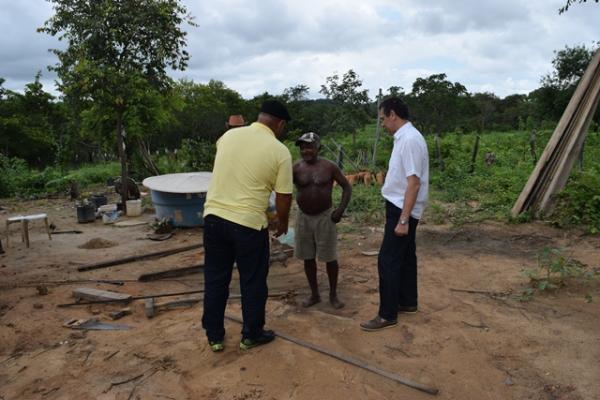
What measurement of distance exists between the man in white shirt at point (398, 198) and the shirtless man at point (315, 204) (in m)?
0.59

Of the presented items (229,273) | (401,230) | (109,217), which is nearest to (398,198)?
(401,230)

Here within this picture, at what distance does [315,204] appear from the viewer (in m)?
4.21

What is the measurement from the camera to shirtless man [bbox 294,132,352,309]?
13.8 ft

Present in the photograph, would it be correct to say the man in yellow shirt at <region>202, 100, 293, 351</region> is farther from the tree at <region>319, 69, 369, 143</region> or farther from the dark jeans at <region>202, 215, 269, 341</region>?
the tree at <region>319, 69, 369, 143</region>

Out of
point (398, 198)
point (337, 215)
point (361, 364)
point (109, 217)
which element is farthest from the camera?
point (109, 217)

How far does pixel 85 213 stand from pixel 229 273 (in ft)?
24.6

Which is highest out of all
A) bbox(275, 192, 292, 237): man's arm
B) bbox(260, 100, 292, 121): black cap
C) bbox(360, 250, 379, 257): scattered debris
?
bbox(260, 100, 292, 121): black cap

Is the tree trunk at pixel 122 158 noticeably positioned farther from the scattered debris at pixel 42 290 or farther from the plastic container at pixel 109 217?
the scattered debris at pixel 42 290

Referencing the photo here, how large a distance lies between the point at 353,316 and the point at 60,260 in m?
4.65

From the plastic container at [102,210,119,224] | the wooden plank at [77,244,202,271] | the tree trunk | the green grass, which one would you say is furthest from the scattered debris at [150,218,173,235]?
the green grass

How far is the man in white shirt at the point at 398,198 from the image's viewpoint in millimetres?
3512

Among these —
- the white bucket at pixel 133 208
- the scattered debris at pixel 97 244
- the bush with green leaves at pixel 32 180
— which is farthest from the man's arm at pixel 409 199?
the bush with green leaves at pixel 32 180

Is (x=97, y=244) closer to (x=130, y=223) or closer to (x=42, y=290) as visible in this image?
(x=130, y=223)

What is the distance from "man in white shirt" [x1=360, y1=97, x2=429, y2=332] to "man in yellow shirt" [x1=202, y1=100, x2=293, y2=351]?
842mm
